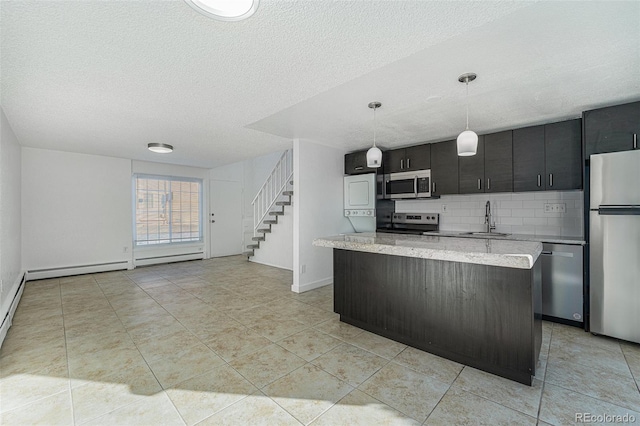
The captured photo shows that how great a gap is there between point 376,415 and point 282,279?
11.8 feet

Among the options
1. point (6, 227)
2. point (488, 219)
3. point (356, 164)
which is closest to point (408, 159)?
point (356, 164)

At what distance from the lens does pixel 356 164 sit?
16.1ft

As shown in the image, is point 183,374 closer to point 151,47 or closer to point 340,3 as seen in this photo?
point 151,47

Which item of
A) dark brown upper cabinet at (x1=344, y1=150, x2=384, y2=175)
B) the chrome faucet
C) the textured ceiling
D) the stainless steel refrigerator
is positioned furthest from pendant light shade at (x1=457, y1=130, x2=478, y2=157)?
dark brown upper cabinet at (x1=344, y1=150, x2=384, y2=175)

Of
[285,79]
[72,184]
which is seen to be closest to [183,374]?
[285,79]

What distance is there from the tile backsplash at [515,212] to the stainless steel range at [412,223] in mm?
91

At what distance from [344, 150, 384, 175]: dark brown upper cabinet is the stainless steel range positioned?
98 centimetres

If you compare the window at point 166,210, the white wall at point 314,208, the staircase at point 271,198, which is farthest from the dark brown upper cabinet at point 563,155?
the window at point 166,210

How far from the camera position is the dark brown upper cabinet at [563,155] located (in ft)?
10.2

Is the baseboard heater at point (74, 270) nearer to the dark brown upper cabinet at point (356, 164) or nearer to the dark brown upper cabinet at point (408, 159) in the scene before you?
the dark brown upper cabinet at point (356, 164)

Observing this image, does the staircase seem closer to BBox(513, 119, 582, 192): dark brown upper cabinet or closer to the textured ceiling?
the textured ceiling

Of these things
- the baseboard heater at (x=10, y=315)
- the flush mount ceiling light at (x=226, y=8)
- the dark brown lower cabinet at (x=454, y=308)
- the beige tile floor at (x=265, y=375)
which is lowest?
the beige tile floor at (x=265, y=375)

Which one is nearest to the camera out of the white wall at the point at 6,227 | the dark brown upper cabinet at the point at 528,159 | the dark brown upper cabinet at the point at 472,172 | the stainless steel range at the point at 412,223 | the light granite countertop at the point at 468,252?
the light granite countertop at the point at 468,252

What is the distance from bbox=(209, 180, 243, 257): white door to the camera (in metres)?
7.37
